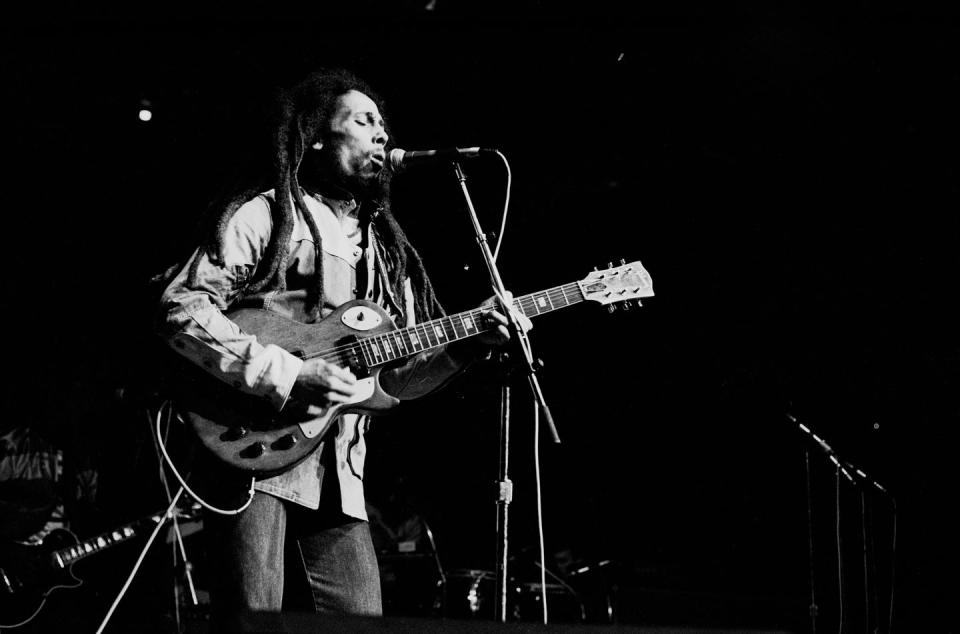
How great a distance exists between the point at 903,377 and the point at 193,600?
14.7ft

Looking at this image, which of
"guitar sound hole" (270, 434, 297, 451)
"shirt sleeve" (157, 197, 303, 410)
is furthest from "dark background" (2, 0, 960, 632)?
"guitar sound hole" (270, 434, 297, 451)

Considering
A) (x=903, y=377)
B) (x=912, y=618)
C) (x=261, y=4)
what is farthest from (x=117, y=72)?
(x=912, y=618)

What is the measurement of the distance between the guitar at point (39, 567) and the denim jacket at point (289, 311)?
336cm

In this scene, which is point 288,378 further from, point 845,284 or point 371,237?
point 845,284

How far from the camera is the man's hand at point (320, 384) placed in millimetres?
2352

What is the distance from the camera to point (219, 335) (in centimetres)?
231

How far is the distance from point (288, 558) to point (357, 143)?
4.46 feet

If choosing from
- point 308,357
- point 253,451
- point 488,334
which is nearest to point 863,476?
point 488,334

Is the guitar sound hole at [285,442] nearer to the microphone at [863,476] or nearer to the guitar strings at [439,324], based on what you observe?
the guitar strings at [439,324]

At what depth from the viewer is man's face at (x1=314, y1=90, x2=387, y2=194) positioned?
292cm

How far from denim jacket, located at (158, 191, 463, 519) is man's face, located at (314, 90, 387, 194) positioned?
0.34 feet

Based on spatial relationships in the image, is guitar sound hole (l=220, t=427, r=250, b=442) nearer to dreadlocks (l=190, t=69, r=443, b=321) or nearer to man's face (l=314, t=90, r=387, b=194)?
dreadlocks (l=190, t=69, r=443, b=321)

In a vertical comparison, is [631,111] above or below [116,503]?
above

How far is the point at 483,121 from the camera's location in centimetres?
→ 507
